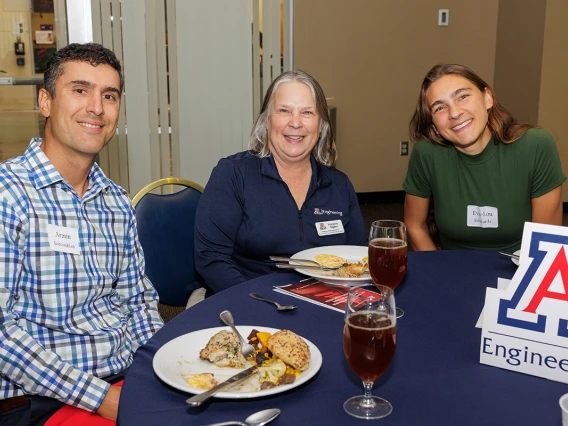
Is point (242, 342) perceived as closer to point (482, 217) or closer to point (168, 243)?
point (168, 243)

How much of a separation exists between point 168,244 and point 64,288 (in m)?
0.75

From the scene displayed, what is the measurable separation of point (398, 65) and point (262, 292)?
A: 17.4ft

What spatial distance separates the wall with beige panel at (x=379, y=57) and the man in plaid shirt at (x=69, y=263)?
453 centimetres

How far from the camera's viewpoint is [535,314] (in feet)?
3.66

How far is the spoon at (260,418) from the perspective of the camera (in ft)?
2.96

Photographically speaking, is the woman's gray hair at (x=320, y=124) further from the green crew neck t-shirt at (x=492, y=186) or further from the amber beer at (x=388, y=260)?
the amber beer at (x=388, y=260)

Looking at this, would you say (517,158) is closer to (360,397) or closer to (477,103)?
(477,103)

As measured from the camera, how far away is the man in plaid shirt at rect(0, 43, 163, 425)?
1.40m

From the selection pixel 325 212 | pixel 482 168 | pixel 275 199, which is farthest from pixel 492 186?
pixel 275 199

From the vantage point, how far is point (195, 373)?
1079mm

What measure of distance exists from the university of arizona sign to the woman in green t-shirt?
1.24 metres

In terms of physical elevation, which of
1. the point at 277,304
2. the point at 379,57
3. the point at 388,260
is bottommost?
the point at 277,304

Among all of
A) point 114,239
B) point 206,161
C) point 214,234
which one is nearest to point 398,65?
point 206,161

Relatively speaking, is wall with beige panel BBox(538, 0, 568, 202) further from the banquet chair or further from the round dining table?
the round dining table
